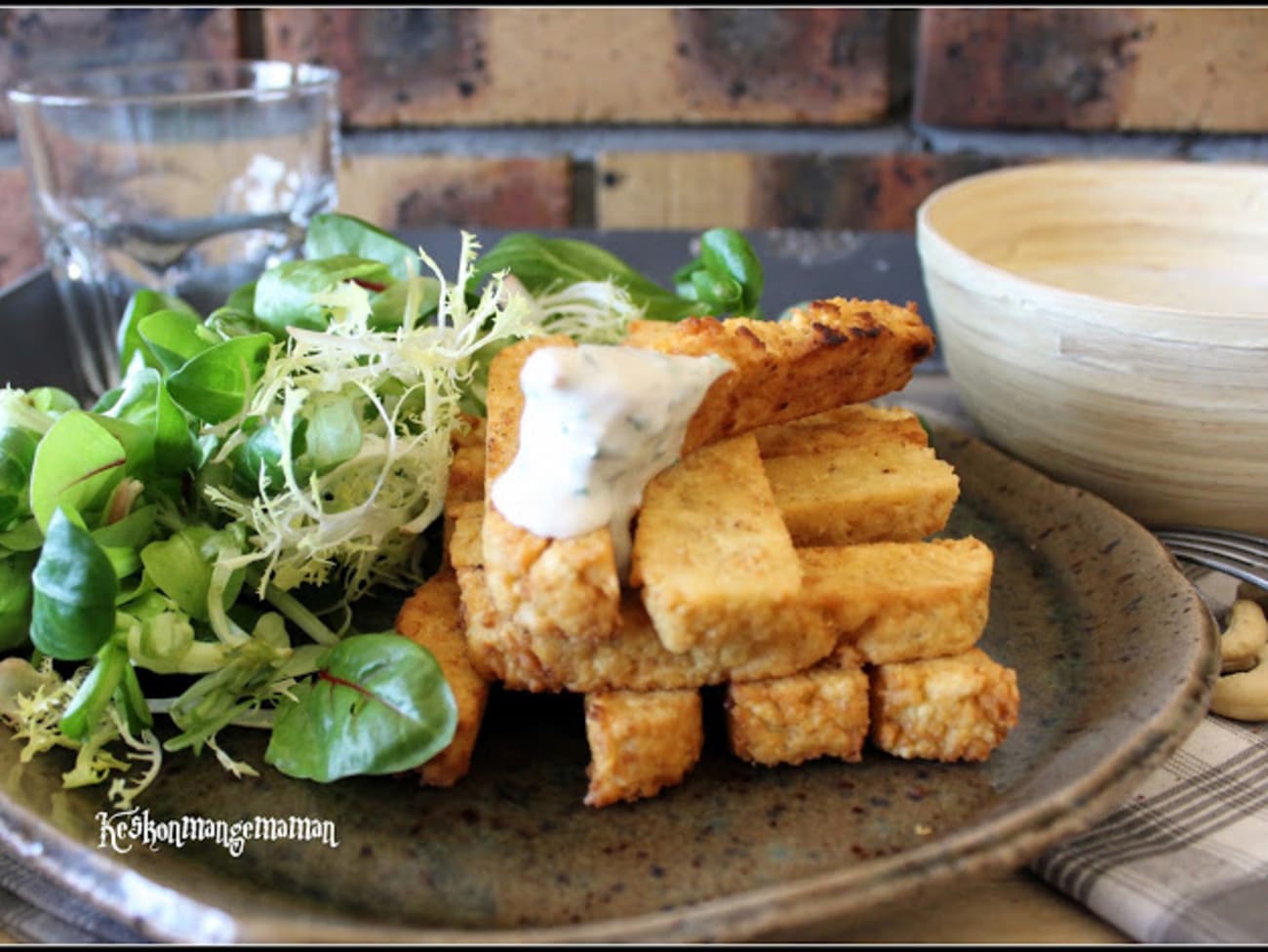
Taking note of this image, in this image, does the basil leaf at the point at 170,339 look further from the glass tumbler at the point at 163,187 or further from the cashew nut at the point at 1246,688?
the cashew nut at the point at 1246,688

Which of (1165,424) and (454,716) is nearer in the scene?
(454,716)

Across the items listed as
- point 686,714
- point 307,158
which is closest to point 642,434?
point 686,714

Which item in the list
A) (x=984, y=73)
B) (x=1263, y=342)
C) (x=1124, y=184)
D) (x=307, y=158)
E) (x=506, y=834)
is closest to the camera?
(x=506, y=834)

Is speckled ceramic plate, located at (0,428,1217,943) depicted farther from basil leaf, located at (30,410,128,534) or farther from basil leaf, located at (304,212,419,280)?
basil leaf, located at (304,212,419,280)

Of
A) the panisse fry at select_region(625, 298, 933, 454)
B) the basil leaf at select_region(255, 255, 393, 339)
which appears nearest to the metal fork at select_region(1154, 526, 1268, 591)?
the panisse fry at select_region(625, 298, 933, 454)

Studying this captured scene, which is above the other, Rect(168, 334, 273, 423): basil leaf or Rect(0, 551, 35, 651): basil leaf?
Rect(168, 334, 273, 423): basil leaf

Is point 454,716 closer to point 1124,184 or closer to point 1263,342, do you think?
point 1263,342
